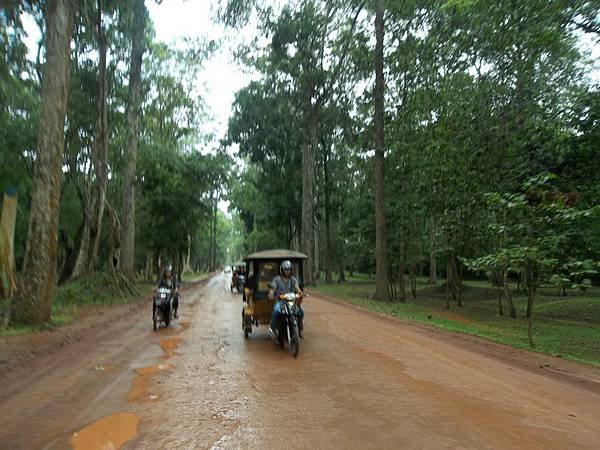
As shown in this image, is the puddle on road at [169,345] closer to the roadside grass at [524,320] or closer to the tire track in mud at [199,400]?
the tire track in mud at [199,400]

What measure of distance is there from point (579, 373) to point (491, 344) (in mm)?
2940

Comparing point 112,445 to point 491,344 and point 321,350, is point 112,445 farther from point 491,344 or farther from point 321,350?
point 491,344

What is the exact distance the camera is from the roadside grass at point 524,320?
40.0 feet

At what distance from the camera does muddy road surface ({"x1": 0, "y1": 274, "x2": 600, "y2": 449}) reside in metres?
4.71

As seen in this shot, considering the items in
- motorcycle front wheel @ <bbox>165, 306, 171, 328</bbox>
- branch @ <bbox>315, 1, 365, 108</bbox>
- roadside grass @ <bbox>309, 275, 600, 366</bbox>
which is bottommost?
roadside grass @ <bbox>309, 275, 600, 366</bbox>

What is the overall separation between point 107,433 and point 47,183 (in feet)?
30.6

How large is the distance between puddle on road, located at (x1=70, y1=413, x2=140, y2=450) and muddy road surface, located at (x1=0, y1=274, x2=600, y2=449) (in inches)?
0.8

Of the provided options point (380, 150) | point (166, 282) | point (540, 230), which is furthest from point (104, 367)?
point (380, 150)

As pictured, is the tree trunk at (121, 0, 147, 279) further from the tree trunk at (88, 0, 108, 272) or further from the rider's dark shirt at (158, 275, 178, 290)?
the rider's dark shirt at (158, 275, 178, 290)

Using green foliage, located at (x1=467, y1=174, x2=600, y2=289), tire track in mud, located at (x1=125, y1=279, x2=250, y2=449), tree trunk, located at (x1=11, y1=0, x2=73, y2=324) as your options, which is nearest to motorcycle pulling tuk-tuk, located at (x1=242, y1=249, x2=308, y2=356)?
tire track in mud, located at (x1=125, y1=279, x2=250, y2=449)

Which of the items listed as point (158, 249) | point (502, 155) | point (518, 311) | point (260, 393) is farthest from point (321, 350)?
point (158, 249)

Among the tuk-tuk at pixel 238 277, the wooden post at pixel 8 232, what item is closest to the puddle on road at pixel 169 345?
the wooden post at pixel 8 232

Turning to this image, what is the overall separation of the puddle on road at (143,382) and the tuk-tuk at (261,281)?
3075 mm

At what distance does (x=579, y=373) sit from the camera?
7.96 meters
